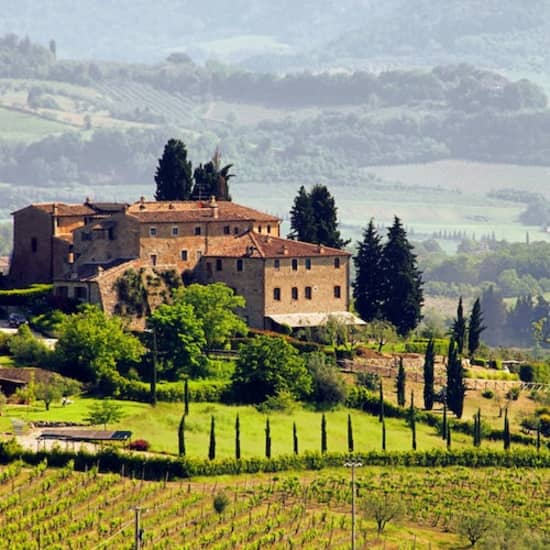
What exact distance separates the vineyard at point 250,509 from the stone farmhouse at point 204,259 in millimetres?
26200

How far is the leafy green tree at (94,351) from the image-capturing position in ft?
378

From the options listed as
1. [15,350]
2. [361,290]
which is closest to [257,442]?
[15,350]

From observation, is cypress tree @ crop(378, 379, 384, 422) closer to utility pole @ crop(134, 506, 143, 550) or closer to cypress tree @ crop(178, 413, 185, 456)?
cypress tree @ crop(178, 413, 185, 456)

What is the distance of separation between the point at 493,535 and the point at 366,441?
65.4 feet

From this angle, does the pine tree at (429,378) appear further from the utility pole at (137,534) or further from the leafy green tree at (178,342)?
the utility pole at (137,534)

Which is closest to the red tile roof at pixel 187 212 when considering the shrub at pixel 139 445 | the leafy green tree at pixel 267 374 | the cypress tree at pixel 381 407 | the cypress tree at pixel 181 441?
the leafy green tree at pixel 267 374

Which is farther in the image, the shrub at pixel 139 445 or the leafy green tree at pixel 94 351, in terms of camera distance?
the leafy green tree at pixel 94 351

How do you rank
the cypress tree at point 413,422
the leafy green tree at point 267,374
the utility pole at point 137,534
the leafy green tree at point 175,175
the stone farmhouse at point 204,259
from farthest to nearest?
the leafy green tree at point 175,175 → the stone farmhouse at point 204,259 → the leafy green tree at point 267,374 → the cypress tree at point 413,422 → the utility pole at point 137,534

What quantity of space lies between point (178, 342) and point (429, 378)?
48.1 ft

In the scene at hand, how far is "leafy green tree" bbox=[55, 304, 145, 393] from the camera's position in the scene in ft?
378

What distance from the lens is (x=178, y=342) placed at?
118m

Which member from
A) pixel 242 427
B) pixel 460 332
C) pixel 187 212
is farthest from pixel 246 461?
pixel 460 332

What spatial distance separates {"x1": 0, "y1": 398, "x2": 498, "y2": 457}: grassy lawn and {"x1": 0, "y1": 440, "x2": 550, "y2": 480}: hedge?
1.66m

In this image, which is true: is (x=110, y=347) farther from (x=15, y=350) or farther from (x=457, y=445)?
(x=457, y=445)
